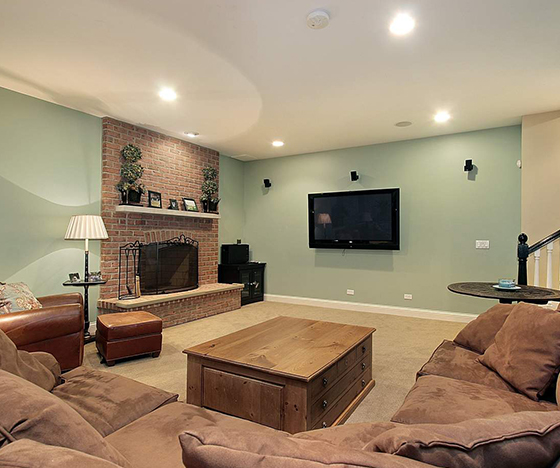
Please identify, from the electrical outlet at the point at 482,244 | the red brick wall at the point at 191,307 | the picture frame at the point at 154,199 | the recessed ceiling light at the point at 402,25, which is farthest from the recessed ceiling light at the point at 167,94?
the electrical outlet at the point at 482,244

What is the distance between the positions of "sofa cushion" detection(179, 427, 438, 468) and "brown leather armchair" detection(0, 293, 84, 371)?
2.54 metres

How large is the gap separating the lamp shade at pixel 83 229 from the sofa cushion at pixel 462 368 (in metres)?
3.51

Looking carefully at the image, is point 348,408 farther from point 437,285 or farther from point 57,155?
point 57,155

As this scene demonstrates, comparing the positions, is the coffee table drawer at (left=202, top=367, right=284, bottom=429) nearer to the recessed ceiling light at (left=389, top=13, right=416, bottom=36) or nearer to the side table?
the side table

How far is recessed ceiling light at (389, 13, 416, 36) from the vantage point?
8.07 ft

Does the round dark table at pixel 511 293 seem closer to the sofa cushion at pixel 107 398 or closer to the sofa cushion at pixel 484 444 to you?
the sofa cushion at pixel 484 444

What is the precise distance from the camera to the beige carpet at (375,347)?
9.00 ft

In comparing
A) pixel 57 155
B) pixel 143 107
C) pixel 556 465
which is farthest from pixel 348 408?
pixel 57 155

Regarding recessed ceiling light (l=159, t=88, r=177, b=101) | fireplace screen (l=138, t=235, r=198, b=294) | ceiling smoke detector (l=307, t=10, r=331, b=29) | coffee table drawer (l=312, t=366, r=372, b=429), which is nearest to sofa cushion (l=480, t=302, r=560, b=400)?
coffee table drawer (l=312, t=366, r=372, b=429)

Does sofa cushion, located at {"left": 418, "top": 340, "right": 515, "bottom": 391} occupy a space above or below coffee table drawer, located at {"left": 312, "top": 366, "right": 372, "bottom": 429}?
above

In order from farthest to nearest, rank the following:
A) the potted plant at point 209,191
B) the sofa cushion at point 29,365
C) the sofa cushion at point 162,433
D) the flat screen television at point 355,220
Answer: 1. the potted plant at point 209,191
2. the flat screen television at point 355,220
3. the sofa cushion at point 29,365
4. the sofa cushion at point 162,433

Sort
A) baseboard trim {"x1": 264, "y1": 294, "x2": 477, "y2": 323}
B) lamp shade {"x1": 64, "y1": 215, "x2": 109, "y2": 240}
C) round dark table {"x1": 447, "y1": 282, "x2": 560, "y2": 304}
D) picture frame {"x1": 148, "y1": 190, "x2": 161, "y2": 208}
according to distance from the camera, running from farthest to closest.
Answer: baseboard trim {"x1": 264, "y1": 294, "x2": 477, "y2": 323} < picture frame {"x1": 148, "y1": 190, "x2": 161, "y2": 208} < lamp shade {"x1": 64, "y1": 215, "x2": 109, "y2": 240} < round dark table {"x1": 447, "y1": 282, "x2": 560, "y2": 304}

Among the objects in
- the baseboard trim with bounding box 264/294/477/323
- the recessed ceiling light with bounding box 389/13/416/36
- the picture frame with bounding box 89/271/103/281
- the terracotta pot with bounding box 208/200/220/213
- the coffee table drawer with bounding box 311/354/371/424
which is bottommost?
the baseboard trim with bounding box 264/294/477/323

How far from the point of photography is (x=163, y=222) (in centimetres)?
529
